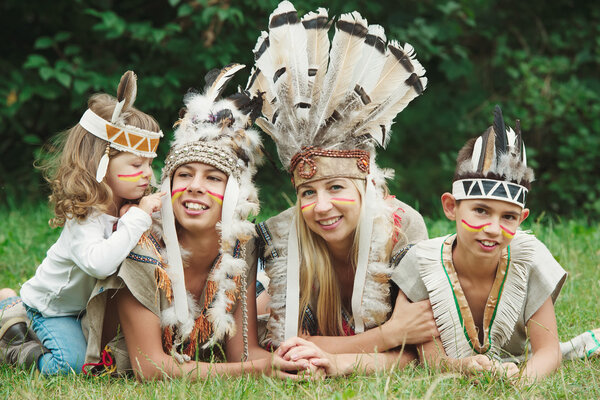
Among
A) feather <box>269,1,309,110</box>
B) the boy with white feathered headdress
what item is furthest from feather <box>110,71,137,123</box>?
the boy with white feathered headdress

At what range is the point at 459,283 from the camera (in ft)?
11.1

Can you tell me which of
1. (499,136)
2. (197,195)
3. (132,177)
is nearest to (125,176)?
(132,177)

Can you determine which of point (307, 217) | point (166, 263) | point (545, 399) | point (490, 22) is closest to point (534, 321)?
point (545, 399)

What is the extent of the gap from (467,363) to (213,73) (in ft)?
6.48

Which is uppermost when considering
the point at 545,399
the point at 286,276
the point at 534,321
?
the point at 286,276

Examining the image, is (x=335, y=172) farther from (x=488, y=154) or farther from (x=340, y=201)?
(x=488, y=154)

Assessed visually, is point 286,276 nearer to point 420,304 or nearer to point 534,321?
point 420,304

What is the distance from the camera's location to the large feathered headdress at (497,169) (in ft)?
10.4

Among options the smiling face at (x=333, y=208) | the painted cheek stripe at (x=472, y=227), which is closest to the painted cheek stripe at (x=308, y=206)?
the smiling face at (x=333, y=208)

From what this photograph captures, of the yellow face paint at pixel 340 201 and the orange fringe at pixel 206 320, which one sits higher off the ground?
the yellow face paint at pixel 340 201

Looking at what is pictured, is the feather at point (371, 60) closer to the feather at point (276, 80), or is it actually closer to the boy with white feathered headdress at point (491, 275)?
the feather at point (276, 80)

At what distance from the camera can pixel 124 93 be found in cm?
349

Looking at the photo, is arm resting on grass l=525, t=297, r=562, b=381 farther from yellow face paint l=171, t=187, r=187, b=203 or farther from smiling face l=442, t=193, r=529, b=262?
yellow face paint l=171, t=187, r=187, b=203

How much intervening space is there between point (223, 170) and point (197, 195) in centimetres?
18
